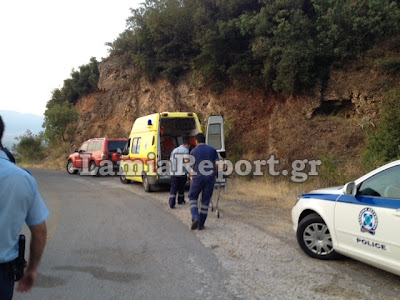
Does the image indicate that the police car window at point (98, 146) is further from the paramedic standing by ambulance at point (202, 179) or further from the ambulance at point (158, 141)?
the paramedic standing by ambulance at point (202, 179)

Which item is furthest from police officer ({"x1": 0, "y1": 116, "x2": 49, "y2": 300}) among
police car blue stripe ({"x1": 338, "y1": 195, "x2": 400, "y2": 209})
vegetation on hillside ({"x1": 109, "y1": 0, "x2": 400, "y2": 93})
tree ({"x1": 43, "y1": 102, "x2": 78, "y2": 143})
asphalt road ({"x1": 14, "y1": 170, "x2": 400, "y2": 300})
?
tree ({"x1": 43, "y1": 102, "x2": 78, "y2": 143})

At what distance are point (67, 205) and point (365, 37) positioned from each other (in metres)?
13.2

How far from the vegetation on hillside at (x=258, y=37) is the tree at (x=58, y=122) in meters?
8.33

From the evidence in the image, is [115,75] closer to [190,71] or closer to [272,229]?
[190,71]

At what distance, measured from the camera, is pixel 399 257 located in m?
3.96

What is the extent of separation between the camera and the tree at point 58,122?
92.6 ft

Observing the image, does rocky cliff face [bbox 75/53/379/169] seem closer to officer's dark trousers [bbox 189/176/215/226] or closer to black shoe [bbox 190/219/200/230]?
officer's dark trousers [bbox 189/176/215/226]

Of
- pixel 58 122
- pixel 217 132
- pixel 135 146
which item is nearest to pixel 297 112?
pixel 217 132

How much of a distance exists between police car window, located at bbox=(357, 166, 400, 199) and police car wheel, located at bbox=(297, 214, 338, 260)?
33.4 inches

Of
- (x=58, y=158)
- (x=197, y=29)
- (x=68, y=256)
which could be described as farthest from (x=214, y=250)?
(x=58, y=158)

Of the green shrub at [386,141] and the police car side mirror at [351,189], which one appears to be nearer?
the police car side mirror at [351,189]

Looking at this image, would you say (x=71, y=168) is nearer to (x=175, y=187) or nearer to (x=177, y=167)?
(x=175, y=187)

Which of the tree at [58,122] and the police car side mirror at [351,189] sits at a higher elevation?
the tree at [58,122]

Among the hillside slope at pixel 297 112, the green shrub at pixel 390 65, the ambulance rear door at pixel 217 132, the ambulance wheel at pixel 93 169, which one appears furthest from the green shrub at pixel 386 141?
the ambulance wheel at pixel 93 169
